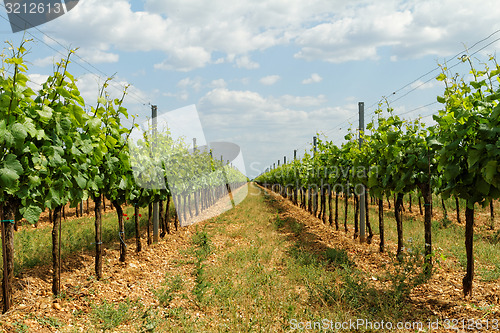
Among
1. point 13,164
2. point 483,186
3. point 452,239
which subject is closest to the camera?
point 13,164

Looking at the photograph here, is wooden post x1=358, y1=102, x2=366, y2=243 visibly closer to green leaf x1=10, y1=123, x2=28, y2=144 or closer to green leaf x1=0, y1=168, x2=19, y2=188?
green leaf x1=10, y1=123, x2=28, y2=144

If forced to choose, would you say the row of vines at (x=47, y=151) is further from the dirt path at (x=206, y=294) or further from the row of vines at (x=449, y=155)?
the row of vines at (x=449, y=155)

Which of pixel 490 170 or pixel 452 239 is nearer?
pixel 490 170

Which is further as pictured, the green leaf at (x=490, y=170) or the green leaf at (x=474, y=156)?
the green leaf at (x=474, y=156)

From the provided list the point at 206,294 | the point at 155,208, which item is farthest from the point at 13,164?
the point at 155,208

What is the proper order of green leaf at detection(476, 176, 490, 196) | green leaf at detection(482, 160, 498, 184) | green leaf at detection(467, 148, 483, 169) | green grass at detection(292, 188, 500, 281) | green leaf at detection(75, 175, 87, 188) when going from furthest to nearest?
green grass at detection(292, 188, 500, 281) < green leaf at detection(75, 175, 87, 188) < green leaf at detection(476, 176, 490, 196) < green leaf at detection(467, 148, 483, 169) < green leaf at detection(482, 160, 498, 184)

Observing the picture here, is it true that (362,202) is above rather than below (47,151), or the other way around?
below

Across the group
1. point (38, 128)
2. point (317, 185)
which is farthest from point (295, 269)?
point (317, 185)

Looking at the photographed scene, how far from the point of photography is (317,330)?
5.21 meters

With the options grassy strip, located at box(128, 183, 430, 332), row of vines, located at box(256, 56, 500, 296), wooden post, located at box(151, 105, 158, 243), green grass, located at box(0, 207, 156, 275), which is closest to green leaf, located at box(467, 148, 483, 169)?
row of vines, located at box(256, 56, 500, 296)

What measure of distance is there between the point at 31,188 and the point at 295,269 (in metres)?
5.97

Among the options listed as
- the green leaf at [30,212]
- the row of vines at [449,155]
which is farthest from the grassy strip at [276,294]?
the green leaf at [30,212]

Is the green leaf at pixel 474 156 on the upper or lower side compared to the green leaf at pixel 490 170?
upper

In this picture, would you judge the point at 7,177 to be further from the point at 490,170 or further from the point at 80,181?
the point at 490,170
